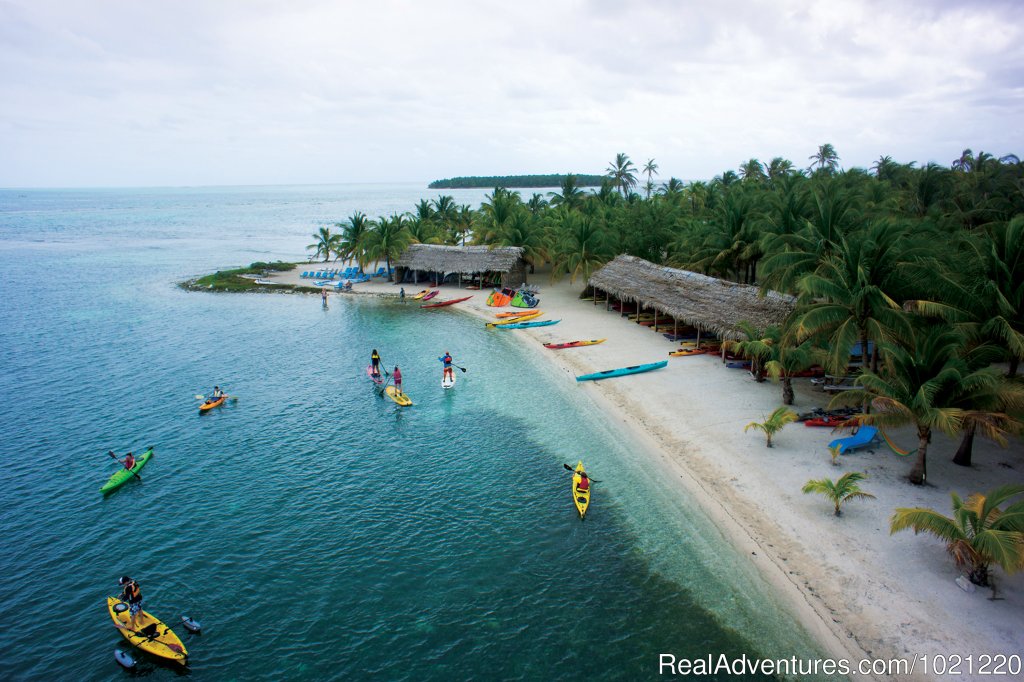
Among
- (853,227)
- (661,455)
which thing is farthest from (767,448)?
(853,227)

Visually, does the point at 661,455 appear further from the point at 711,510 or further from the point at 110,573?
the point at 110,573

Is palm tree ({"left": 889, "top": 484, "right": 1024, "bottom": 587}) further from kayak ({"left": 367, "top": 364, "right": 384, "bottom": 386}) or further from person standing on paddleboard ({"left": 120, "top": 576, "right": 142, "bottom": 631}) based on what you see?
kayak ({"left": 367, "top": 364, "right": 384, "bottom": 386})

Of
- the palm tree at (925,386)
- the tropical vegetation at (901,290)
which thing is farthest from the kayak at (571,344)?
the palm tree at (925,386)

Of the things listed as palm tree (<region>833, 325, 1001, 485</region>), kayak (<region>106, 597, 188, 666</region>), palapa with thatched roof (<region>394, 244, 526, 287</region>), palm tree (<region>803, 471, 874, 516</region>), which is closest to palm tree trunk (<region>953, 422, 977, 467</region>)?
palm tree (<region>833, 325, 1001, 485</region>)

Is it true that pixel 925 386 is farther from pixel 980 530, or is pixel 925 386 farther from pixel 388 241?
pixel 388 241

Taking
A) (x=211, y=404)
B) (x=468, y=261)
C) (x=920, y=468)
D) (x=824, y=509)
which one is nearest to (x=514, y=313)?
(x=468, y=261)
